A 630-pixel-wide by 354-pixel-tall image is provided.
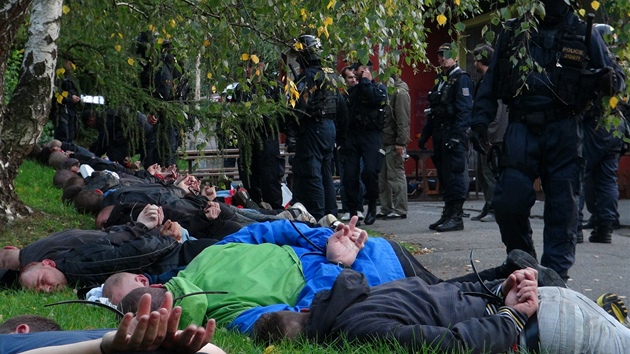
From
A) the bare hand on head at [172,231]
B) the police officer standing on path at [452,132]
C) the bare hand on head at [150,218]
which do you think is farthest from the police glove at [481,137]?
the police officer standing on path at [452,132]

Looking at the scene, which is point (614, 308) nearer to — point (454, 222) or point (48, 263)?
point (48, 263)

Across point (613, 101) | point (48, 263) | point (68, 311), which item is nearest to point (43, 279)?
point (48, 263)

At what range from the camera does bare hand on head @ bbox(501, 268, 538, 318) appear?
432cm

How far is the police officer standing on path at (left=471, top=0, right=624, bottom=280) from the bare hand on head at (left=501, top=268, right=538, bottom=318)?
1.95m

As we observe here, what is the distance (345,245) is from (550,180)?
1.76 metres

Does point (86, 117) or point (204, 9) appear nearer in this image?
point (204, 9)

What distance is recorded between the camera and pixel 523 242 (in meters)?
6.53

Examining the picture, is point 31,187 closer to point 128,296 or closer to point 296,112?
point 296,112

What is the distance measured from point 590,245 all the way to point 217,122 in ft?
12.8

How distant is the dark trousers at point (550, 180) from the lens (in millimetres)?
6332

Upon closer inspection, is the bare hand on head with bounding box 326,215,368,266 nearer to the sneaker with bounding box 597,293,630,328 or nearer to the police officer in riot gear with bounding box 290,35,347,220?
the sneaker with bounding box 597,293,630,328

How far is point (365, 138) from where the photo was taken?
1188 centimetres

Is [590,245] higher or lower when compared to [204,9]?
lower

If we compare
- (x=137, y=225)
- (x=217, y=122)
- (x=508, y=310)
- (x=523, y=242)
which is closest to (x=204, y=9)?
(x=217, y=122)
